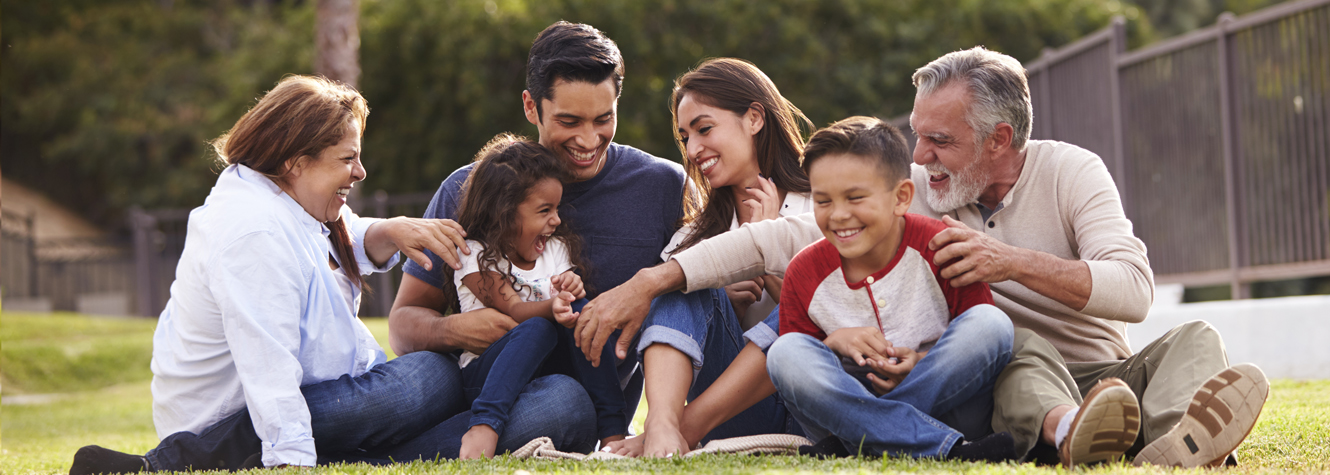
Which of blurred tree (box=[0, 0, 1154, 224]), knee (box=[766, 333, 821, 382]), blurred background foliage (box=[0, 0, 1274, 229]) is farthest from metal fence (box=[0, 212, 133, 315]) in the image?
knee (box=[766, 333, 821, 382])

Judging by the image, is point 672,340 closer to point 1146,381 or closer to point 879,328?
point 879,328

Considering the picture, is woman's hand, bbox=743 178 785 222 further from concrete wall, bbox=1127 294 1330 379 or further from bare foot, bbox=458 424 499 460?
concrete wall, bbox=1127 294 1330 379

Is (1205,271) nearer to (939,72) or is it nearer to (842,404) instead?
(939,72)

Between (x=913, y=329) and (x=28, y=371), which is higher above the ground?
(x=913, y=329)

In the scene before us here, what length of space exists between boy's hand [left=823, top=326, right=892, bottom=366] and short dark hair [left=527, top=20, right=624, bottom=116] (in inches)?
54.0

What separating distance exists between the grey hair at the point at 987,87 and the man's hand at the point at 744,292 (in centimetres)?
84

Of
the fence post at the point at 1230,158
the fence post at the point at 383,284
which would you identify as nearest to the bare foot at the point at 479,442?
the fence post at the point at 1230,158

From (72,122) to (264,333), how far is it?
2184 centimetres

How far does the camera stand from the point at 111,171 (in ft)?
66.7

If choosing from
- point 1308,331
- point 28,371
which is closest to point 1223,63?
point 1308,331

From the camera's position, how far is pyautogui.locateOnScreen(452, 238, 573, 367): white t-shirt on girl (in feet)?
11.5

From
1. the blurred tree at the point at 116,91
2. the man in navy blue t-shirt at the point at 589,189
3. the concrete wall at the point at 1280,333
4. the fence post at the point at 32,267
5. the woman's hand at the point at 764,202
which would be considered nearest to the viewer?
the woman's hand at the point at 764,202

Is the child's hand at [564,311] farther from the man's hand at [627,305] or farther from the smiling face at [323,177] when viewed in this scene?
the smiling face at [323,177]

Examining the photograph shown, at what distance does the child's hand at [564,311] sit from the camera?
3.29 meters
